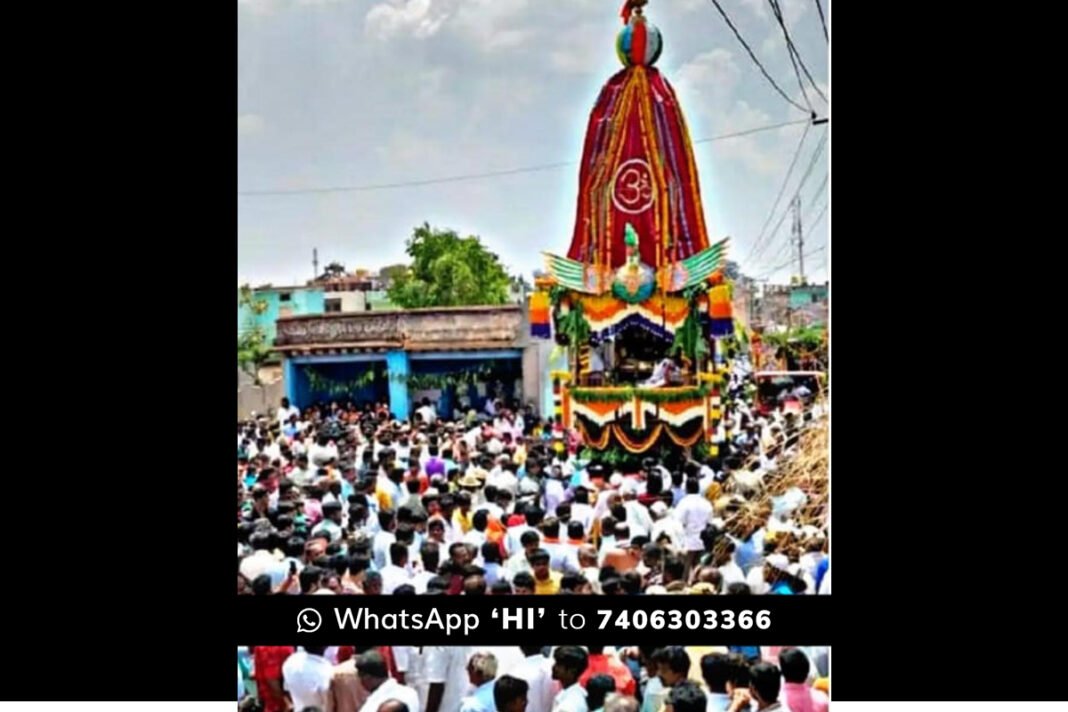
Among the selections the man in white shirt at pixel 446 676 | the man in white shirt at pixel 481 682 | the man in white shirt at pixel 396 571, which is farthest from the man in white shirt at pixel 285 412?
the man in white shirt at pixel 481 682

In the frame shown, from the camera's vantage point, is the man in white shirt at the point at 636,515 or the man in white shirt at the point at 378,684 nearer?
the man in white shirt at the point at 378,684

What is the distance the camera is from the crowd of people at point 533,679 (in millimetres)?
4684

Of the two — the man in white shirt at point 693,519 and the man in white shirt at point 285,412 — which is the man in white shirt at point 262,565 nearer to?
the man in white shirt at point 285,412

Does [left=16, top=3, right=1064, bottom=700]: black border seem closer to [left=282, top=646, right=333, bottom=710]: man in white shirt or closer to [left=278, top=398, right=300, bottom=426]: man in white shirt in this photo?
[left=282, top=646, right=333, bottom=710]: man in white shirt

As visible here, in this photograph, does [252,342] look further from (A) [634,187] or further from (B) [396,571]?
(A) [634,187]

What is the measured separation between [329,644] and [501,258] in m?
2.02

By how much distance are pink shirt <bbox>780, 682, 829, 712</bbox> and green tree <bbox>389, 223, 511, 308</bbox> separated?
96.0 inches

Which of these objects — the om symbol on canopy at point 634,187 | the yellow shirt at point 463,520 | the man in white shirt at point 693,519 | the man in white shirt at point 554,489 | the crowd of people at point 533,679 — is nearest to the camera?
the crowd of people at point 533,679

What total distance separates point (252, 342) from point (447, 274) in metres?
1.00

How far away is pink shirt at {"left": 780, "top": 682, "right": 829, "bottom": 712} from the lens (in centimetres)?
489

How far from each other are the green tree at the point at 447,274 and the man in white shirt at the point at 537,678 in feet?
6.32

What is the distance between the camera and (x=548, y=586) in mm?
5500
